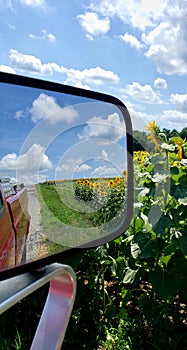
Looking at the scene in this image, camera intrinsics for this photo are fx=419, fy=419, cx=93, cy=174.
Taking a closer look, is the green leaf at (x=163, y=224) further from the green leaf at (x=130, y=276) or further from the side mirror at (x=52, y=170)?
the side mirror at (x=52, y=170)

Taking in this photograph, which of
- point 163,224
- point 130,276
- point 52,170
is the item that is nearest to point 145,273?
point 130,276

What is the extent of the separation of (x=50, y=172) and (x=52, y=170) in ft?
0.04

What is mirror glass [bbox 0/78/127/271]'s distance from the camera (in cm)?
72

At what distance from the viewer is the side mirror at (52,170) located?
0.72 metres

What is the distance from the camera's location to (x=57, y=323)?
0.94 m

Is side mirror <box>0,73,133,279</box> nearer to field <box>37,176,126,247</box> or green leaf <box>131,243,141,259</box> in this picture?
field <box>37,176,126,247</box>

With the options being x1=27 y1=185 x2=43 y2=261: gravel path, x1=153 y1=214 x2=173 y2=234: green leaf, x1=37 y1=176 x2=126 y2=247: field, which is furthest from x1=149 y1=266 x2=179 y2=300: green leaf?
x1=27 y1=185 x2=43 y2=261: gravel path

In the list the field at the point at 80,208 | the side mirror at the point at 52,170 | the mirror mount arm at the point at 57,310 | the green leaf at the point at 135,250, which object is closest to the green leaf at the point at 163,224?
the green leaf at the point at 135,250

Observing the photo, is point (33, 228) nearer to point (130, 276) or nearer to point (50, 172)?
point (50, 172)

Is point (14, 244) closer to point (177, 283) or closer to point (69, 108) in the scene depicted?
point (69, 108)

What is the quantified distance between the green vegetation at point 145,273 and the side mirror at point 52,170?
1.01m

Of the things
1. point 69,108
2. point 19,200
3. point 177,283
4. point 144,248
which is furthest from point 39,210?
point 177,283

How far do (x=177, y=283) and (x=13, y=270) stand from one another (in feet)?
6.51

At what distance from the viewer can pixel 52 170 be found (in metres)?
0.83
